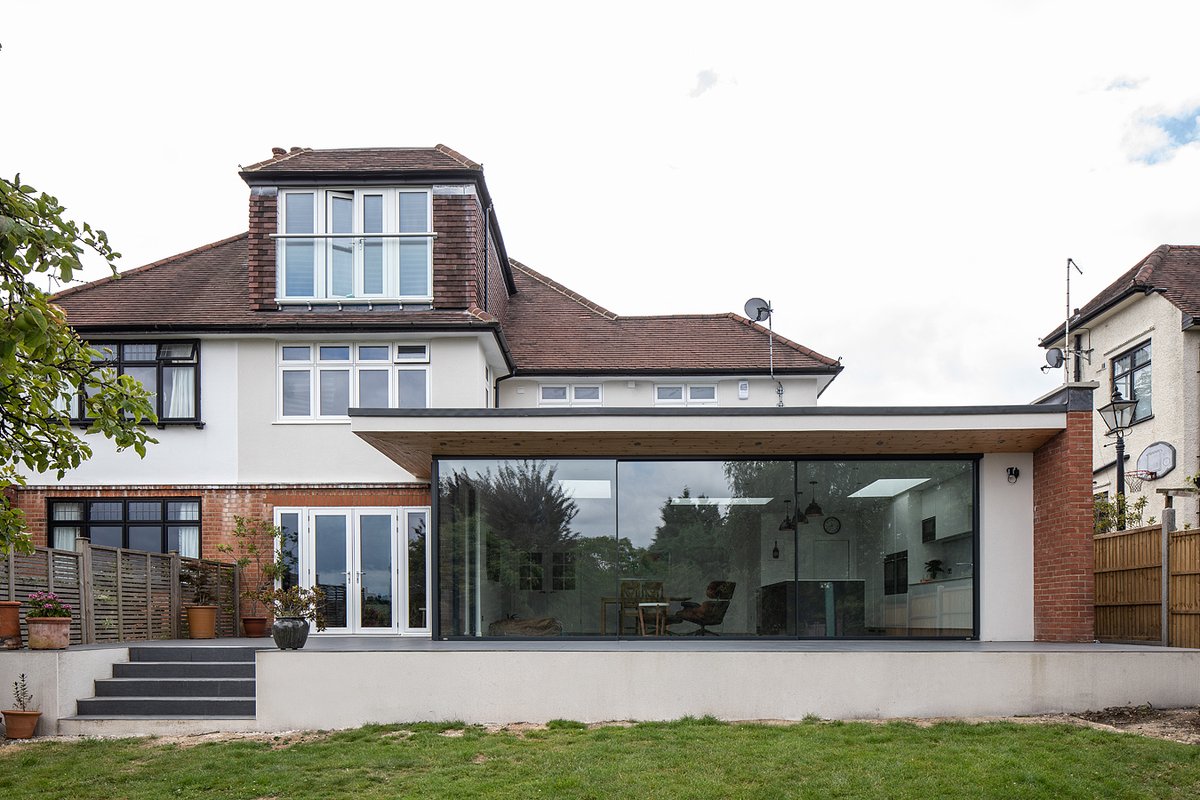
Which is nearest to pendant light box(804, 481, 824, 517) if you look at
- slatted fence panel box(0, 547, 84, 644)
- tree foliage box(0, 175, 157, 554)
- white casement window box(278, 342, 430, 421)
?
white casement window box(278, 342, 430, 421)

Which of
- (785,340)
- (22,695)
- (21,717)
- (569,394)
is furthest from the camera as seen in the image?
(785,340)

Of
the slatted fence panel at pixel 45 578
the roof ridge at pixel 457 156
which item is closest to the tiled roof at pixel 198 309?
the roof ridge at pixel 457 156

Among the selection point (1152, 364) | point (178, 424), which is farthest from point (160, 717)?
point (1152, 364)

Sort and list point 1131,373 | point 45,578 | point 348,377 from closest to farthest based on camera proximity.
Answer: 1. point 45,578
2. point 348,377
3. point 1131,373

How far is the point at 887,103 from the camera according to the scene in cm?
1486

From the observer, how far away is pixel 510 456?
13.7m

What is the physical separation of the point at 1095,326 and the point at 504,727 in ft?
60.1

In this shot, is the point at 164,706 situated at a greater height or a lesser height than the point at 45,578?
lesser

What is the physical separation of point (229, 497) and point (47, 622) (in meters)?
5.22

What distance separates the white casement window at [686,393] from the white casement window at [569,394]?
3.79ft

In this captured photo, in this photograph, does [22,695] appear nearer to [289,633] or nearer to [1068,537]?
[289,633]

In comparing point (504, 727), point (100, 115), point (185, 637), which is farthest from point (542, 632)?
point (100, 115)

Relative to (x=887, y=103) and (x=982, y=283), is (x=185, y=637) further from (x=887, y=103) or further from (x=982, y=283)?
(x=982, y=283)

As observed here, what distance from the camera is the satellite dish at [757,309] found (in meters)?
19.2
